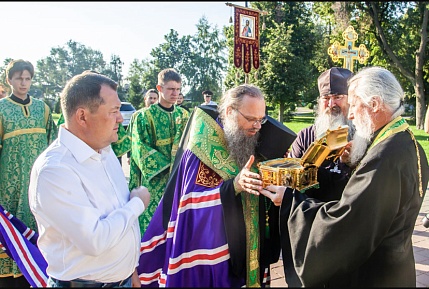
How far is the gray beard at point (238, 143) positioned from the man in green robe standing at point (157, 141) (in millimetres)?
1602

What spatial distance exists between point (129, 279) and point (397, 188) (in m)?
Answer: 1.40

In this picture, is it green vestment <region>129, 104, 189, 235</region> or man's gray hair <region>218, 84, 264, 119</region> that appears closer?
man's gray hair <region>218, 84, 264, 119</region>

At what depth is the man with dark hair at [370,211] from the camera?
1.79m

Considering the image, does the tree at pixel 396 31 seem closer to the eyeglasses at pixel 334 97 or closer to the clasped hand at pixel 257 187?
the eyeglasses at pixel 334 97

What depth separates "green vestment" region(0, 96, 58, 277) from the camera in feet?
11.5

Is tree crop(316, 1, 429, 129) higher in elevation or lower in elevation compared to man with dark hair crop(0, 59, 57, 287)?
higher

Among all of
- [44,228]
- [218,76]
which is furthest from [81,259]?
[218,76]

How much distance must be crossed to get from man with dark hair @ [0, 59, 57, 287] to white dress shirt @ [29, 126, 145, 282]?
215 centimetres

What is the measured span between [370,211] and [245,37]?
11912 millimetres

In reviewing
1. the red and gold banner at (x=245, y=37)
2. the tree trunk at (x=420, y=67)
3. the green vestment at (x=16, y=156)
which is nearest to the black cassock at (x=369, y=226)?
the green vestment at (x=16, y=156)

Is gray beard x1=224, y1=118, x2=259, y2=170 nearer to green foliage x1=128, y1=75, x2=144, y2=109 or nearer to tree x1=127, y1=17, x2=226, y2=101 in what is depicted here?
green foliage x1=128, y1=75, x2=144, y2=109

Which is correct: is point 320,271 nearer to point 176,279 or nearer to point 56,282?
point 176,279

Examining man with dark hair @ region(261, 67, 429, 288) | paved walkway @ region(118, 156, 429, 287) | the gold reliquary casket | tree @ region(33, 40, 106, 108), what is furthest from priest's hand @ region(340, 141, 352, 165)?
tree @ region(33, 40, 106, 108)

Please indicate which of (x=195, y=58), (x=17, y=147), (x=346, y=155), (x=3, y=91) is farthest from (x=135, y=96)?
(x=346, y=155)
